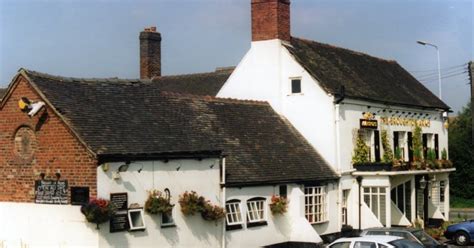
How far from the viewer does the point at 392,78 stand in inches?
1496

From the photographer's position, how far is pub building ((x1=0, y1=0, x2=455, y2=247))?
19.8m

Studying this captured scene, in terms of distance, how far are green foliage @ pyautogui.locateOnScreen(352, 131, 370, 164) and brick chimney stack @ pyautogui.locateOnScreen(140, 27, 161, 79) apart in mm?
16493

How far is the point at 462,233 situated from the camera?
92.2 feet

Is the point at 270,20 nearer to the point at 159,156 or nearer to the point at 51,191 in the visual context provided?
the point at 159,156

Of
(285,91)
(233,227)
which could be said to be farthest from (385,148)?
(233,227)

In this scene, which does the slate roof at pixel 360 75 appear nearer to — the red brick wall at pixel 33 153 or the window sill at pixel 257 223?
the window sill at pixel 257 223

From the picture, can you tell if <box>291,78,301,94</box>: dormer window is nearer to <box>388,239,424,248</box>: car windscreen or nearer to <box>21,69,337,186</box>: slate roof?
<box>21,69,337,186</box>: slate roof

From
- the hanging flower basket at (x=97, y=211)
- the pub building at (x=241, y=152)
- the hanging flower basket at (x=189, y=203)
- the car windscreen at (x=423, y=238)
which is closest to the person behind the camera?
the hanging flower basket at (x=97, y=211)

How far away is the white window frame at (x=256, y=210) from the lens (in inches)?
970

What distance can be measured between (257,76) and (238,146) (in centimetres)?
650

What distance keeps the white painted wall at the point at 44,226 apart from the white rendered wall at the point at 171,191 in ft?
2.23

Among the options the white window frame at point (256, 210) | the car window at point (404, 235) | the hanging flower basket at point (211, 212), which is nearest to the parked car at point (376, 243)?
the car window at point (404, 235)

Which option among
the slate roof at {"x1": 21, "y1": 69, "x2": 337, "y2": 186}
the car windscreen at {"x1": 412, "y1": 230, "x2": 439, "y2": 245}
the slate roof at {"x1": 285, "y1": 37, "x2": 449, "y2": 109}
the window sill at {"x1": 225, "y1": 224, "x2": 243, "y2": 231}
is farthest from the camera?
the slate roof at {"x1": 285, "y1": 37, "x2": 449, "y2": 109}

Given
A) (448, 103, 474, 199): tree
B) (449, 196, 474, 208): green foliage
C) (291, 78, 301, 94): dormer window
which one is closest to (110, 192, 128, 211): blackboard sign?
(291, 78, 301, 94): dormer window
